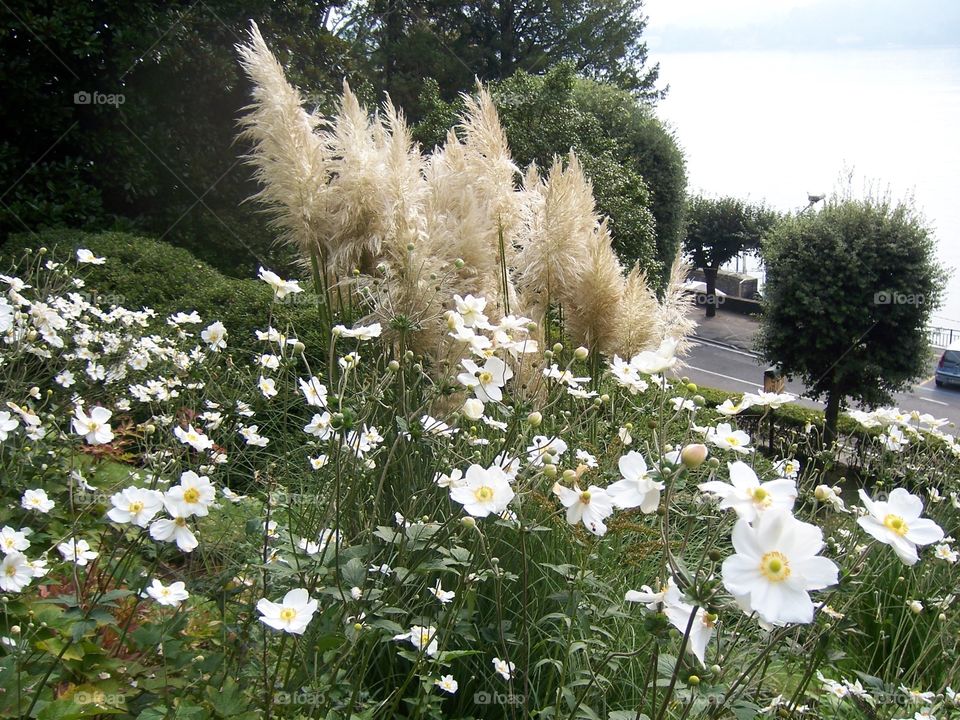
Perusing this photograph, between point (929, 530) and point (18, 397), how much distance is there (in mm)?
2354

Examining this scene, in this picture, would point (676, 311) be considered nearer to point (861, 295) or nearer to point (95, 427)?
point (95, 427)

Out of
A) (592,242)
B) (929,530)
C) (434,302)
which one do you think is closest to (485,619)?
(929,530)

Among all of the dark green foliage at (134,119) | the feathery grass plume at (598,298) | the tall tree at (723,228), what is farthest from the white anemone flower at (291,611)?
the tall tree at (723,228)

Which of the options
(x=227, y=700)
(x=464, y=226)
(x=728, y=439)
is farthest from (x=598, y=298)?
(x=227, y=700)

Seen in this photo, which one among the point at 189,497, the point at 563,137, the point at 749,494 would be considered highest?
the point at 563,137

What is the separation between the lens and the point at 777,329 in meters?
9.52

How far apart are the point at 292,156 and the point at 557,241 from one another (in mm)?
1166

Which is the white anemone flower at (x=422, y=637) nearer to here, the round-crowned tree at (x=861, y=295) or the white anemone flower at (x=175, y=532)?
the white anemone flower at (x=175, y=532)

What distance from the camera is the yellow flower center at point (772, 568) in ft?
2.67

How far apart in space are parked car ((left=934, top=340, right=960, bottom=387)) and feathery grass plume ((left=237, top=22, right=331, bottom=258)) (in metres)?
15.7

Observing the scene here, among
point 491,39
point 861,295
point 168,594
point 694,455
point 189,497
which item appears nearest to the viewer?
point 694,455

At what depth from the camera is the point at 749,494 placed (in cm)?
88

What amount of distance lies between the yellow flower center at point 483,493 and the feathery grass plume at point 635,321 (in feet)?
7.62

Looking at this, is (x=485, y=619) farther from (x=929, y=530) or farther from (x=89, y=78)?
(x=89, y=78)
